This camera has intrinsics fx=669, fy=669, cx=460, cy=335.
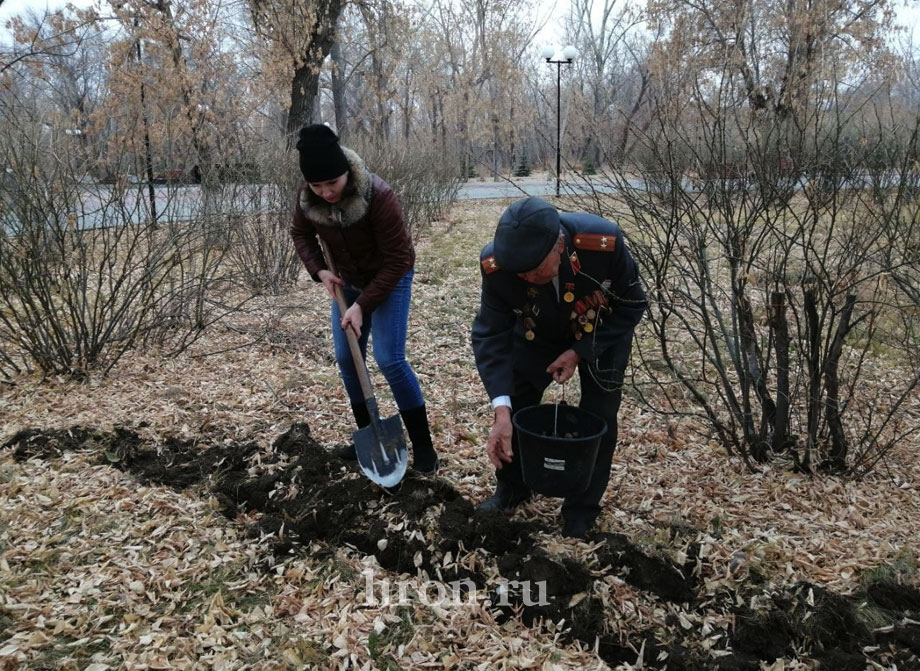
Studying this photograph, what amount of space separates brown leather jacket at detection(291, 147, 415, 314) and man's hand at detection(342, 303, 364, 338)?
0.03 m

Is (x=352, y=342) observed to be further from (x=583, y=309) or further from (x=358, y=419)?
(x=583, y=309)

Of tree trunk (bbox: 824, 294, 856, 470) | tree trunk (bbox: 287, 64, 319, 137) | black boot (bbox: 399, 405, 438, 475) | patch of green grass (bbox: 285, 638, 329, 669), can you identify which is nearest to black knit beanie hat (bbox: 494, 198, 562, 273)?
black boot (bbox: 399, 405, 438, 475)

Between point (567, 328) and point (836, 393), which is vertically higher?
point (567, 328)

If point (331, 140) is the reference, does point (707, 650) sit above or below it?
below

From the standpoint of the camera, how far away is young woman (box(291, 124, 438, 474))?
295 centimetres

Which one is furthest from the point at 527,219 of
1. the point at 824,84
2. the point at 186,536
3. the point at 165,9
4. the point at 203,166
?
the point at 165,9

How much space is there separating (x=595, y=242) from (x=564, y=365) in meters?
0.50

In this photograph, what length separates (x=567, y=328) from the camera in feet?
8.96

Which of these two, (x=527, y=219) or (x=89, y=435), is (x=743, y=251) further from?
(x=89, y=435)

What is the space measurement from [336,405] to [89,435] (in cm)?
146

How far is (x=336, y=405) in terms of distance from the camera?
449cm

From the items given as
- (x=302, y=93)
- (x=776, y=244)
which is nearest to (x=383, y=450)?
(x=776, y=244)

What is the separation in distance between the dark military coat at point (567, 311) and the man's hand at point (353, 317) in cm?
64

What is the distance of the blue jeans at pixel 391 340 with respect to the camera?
10.4 ft
